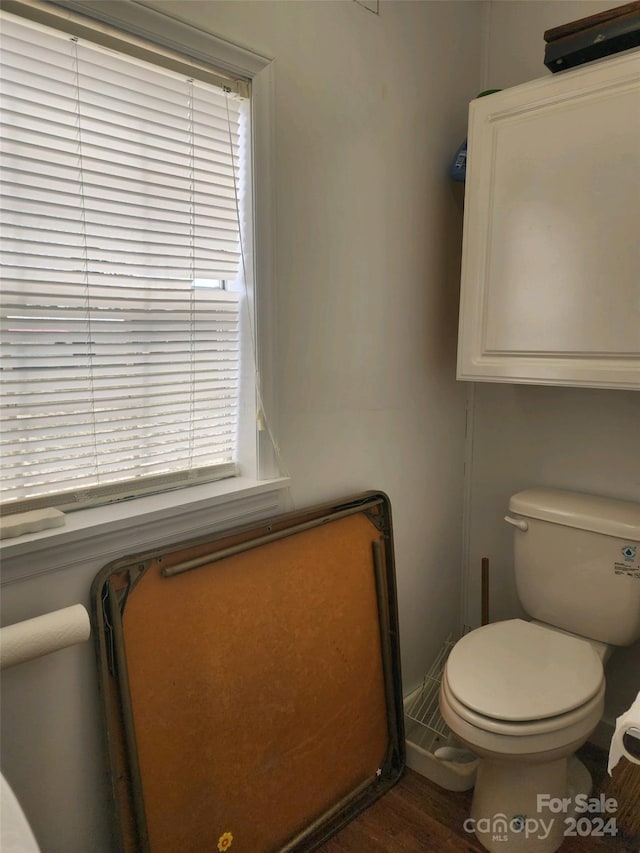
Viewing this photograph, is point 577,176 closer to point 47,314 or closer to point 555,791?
point 47,314

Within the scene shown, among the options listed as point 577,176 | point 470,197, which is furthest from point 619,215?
point 470,197

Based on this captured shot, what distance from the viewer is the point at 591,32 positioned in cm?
142

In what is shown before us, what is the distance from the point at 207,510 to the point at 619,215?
4.15ft

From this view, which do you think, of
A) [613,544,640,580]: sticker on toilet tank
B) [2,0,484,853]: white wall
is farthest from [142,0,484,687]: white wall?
[613,544,640,580]: sticker on toilet tank

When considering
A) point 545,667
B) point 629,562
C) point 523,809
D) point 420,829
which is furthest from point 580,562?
point 420,829

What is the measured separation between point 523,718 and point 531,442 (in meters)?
0.95

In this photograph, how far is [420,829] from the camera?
1590 millimetres

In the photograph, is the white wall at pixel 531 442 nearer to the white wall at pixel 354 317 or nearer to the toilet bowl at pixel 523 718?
the white wall at pixel 354 317

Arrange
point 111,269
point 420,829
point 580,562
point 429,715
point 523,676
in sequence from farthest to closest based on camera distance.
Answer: point 429,715 → point 580,562 → point 420,829 → point 523,676 → point 111,269

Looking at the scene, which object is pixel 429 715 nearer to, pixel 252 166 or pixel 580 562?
pixel 580 562

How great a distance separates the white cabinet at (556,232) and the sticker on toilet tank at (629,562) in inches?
18.7

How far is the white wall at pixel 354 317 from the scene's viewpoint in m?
1.17

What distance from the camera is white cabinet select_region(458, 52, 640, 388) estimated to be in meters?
1.46

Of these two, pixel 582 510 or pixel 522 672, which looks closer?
pixel 522 672
